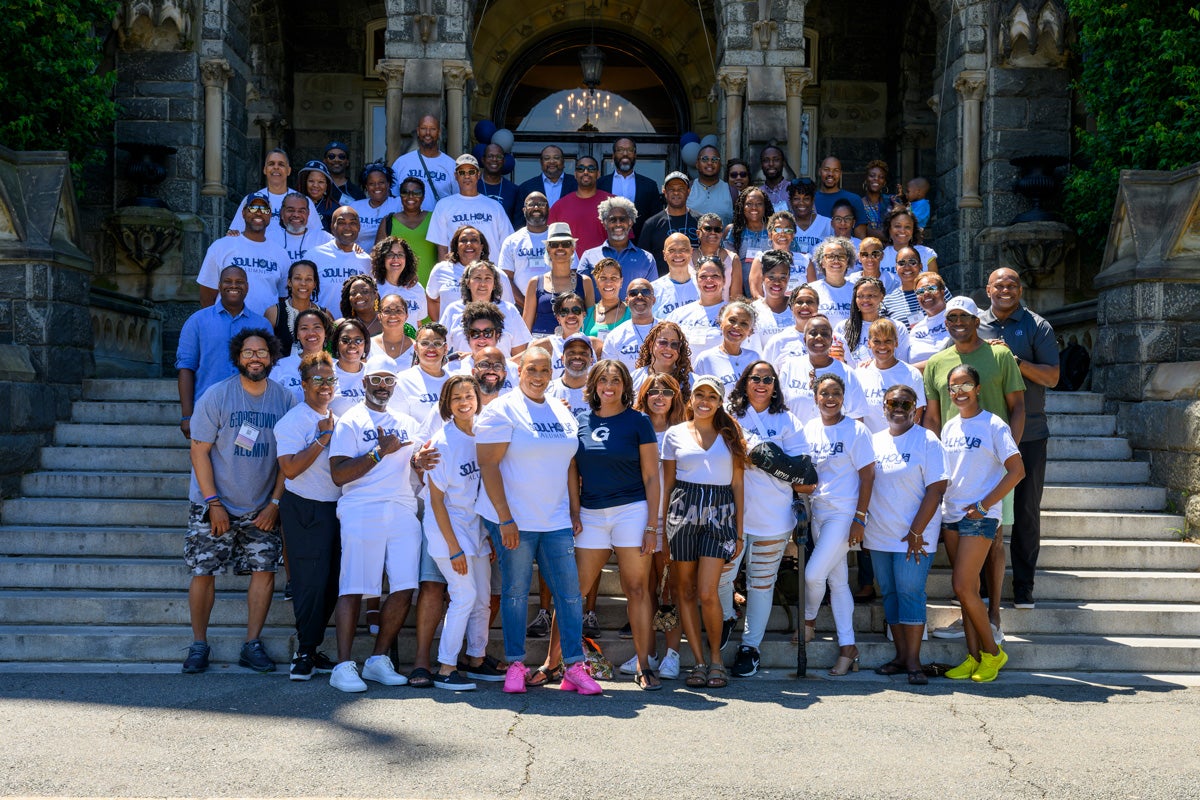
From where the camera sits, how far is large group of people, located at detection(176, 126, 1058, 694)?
629cm

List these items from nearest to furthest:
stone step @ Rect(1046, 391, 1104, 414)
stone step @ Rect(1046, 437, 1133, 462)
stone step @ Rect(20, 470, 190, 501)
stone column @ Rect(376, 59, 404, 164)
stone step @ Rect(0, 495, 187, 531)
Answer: stone step @ Rect(0, 495, 187, 531) → stone step @ Rect(20, 470, 190, 501) → stone step @ Rect(1046, 437, 1133, 462) → stone step @ Rect(1046, 391, 1104, 414) → stone column @ Rect(376, 59, 404, 164)

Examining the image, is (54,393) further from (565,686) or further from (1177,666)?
(1177,666)

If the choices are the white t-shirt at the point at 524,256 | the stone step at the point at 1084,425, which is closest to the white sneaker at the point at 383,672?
the white t-shirt at the point at 524,256

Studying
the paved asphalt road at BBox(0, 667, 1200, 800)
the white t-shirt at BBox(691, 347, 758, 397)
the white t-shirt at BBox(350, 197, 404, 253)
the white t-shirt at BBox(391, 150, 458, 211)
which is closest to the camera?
the paved asphalt road at BBox(0, 667, 1200, 800)

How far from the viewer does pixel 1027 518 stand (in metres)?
7.28

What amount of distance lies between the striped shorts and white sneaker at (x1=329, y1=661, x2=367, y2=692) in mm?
1715

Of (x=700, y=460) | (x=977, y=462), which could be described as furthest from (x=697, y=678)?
(x=977, y=462)

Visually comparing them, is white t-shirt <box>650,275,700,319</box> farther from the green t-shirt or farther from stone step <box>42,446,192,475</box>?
stone step <box>42,446,192,475</box>

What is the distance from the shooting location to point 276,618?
23.3 ft

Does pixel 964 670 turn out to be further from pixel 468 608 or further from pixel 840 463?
pixel 468 608

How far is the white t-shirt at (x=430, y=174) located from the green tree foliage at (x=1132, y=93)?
6.24 meters

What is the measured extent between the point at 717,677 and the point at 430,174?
521 centimetres

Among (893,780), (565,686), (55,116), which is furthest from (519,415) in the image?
(55,116)

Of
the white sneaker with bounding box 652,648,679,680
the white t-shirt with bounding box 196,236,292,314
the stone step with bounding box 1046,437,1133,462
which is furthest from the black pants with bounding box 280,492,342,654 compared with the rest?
the stone step with bounding box 1046,437,1133,462
